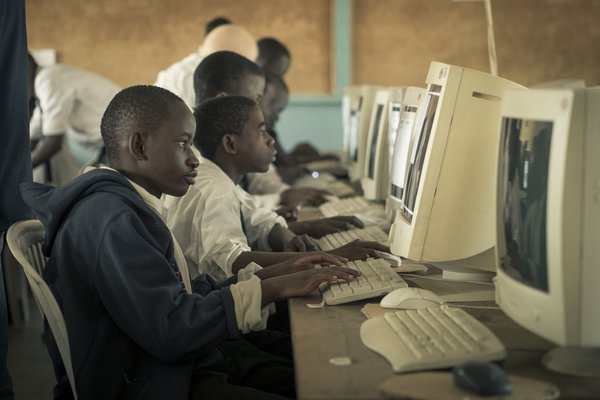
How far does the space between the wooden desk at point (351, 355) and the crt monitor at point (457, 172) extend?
23cm

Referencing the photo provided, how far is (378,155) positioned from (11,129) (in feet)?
4.76

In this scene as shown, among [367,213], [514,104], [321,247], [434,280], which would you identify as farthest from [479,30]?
[514,104]

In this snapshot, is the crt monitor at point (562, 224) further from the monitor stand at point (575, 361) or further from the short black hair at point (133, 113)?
the short black hair at point (133, 113)

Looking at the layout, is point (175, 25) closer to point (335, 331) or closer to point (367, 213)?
point (367, 213)

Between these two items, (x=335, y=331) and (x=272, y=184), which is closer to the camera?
(x=335, y=331)

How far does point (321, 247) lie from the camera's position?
2.64 metres

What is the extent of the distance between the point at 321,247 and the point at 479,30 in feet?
16.0

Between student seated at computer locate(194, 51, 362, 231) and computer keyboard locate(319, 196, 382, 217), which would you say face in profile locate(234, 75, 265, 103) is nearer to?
student seated at computer locate(194, 51, 362, 231)

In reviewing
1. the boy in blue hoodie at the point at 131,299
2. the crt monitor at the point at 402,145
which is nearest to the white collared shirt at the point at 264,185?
the crt monitor at the point at 402,145

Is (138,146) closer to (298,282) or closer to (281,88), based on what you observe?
(298,282)

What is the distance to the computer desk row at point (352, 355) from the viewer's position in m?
1.28

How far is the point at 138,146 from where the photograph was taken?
189cm

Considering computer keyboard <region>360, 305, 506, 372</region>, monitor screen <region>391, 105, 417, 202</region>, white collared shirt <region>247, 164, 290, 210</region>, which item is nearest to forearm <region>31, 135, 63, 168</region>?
white collared shirt <region>247, 164, 290, 210</region>

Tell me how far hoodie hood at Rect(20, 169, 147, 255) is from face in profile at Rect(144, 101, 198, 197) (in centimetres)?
13
